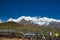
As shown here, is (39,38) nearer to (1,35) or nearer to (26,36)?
(26,36)

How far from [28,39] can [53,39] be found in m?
4.06

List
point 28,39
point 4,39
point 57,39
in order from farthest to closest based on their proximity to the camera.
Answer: point 4,39 → point 28,39 → point 57,39

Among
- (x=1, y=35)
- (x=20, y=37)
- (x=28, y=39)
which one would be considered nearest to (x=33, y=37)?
(x=28, y=39)

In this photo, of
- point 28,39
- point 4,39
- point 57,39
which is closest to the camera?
point 57,39

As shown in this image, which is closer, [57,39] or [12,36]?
[57,39]

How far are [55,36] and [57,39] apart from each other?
678 millimetres

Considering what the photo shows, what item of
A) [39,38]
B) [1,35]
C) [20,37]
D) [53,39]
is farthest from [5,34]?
[53,39]

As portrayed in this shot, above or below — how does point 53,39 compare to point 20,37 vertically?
below

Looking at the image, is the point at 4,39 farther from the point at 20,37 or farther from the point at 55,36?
the point at 55,36

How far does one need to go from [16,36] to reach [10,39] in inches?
47.7

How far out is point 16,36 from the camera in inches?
956

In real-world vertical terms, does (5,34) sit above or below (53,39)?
above

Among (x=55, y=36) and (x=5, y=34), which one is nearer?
(x=55, y=36)

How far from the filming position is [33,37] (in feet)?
74.7
